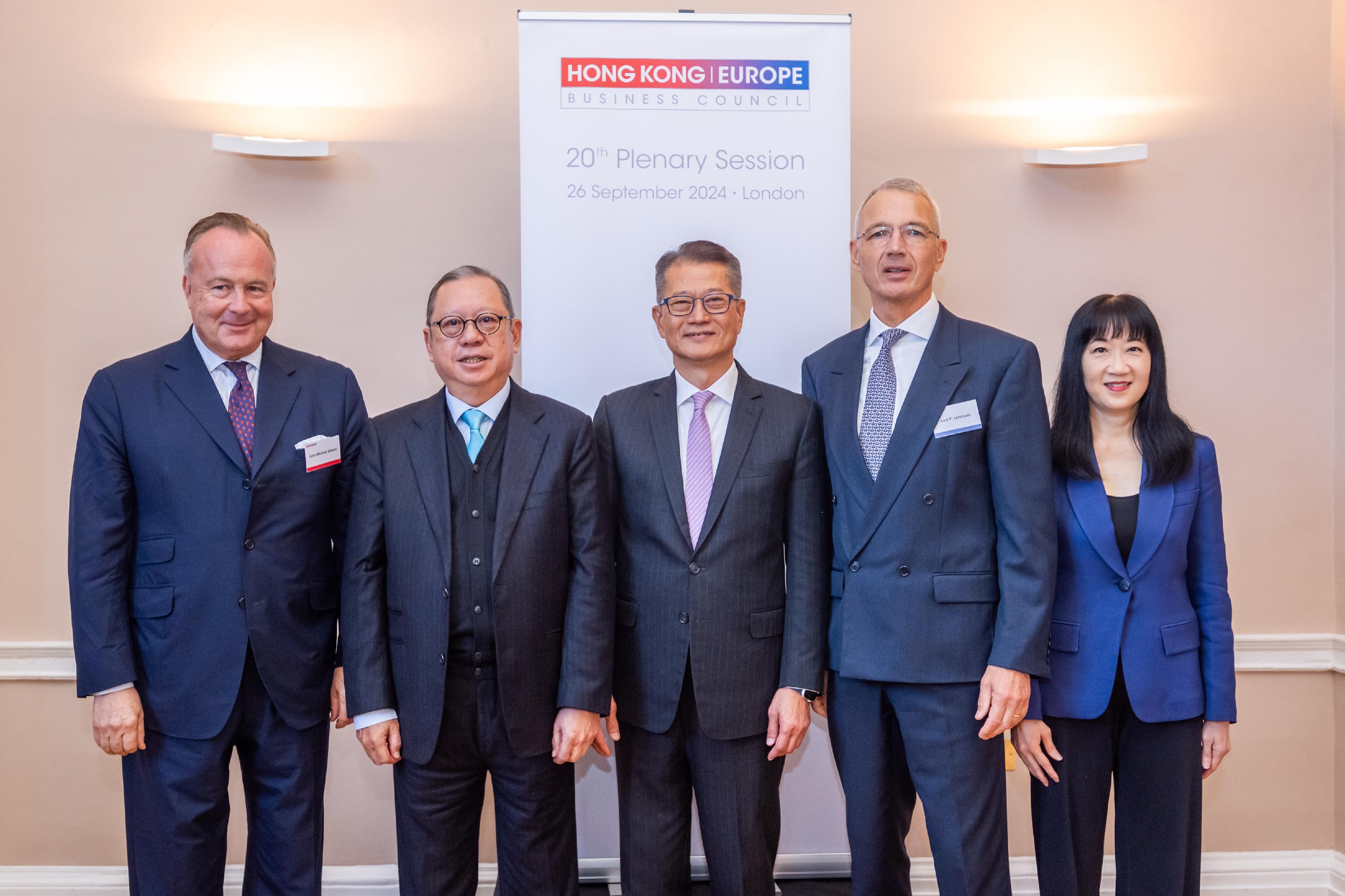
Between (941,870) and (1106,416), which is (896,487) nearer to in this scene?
(1106,416)

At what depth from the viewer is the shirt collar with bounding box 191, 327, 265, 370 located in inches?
88.2

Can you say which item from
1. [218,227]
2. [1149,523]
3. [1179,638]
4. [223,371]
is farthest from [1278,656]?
[218,227]

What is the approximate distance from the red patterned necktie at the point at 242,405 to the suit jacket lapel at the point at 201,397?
18mm

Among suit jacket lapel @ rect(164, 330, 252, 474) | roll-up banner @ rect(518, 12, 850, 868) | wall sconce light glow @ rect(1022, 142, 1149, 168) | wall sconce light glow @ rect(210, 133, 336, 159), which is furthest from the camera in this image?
wall sconce light glow @ rect(1022, 142, 1149, 168)

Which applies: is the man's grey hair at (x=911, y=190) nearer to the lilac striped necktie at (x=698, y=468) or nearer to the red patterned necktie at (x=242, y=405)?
the lilac striped necktie at (x=698, y=468)

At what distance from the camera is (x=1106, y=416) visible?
230 cm

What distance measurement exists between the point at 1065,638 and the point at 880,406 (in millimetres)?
719

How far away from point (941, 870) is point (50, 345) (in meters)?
3.29

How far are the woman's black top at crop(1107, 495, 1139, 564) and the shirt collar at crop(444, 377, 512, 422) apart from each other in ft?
4.92

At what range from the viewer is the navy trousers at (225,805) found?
213 cm

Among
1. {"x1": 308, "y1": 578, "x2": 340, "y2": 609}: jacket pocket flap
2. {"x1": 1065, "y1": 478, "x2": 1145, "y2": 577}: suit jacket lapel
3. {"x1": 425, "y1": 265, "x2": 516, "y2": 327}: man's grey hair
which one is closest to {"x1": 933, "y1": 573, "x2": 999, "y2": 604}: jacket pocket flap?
{"x1": 1065, "y1": 478, "x2": 1145, "y2": 577}: suit jacket lapel

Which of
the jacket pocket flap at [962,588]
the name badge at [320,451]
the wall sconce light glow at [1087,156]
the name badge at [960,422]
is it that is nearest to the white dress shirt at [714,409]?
the name badge at [960,422]

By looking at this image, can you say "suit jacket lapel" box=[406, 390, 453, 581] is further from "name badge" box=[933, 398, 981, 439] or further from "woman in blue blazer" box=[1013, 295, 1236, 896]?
"woman in blue blazer" box=[1013, 295, 1236, 896]

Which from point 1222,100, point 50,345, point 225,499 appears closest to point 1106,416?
point 1222,100
